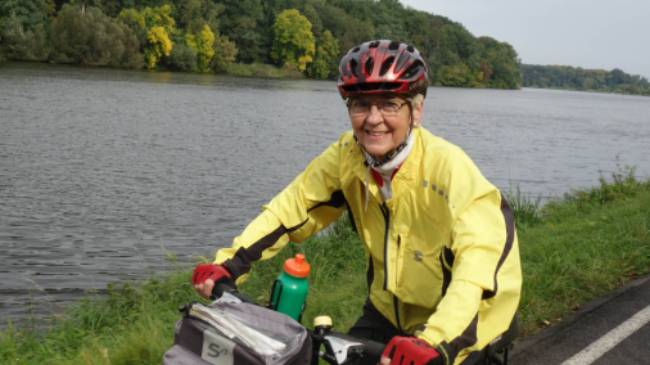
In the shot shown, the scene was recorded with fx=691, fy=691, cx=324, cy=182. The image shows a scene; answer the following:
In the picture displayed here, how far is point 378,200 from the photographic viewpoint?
2.95 meters

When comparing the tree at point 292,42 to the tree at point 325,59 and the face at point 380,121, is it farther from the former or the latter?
the face at point 380,121

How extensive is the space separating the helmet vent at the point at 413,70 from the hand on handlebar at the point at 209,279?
1.08 metres

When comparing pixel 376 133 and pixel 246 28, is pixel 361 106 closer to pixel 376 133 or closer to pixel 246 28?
pixel 376 133

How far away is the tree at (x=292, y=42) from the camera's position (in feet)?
341

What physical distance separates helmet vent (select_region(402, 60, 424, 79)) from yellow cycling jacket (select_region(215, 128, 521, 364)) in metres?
0.26

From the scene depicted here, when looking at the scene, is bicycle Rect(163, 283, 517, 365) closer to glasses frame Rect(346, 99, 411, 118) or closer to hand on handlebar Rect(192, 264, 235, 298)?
hand on handlebar Rect(192, 264, 235, 298)

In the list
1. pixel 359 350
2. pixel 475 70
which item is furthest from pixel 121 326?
pixel 475 70

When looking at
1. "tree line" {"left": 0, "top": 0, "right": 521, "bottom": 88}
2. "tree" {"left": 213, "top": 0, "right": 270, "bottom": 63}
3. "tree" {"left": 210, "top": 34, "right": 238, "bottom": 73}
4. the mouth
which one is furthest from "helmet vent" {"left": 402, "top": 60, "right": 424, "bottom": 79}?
"tree" {"left": 213, "top": 0, "right": 270, "bottom": 63}

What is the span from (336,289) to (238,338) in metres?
5.22

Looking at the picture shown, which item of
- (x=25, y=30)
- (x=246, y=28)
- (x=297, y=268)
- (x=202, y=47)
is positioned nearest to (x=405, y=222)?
(x=297, y=268)

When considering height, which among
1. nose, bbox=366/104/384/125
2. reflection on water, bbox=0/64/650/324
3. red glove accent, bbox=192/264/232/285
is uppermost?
nose, bbox=366/104/384/125

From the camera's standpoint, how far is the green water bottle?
97.0 inches

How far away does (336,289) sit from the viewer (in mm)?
7266

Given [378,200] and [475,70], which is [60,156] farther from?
[475,70]
